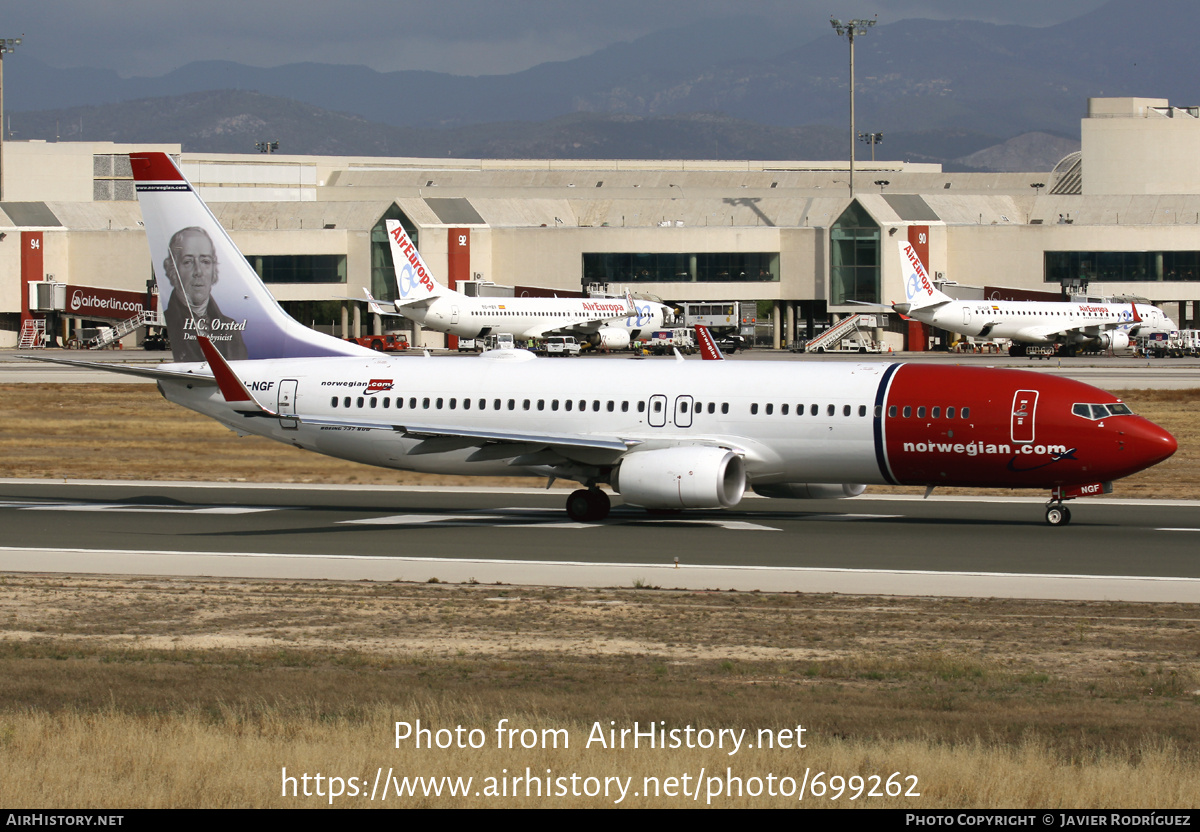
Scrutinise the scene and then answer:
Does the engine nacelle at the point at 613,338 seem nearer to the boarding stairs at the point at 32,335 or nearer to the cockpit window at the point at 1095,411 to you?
the boarding stairs at the point at 32,335

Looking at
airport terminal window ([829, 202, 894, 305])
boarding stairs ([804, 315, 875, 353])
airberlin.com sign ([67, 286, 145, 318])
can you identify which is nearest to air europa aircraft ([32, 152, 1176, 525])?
boarding stairs ([804, 315, 875, 353])

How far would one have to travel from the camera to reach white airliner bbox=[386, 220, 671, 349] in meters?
111

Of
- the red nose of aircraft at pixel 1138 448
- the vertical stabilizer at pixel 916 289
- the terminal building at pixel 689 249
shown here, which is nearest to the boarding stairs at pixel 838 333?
the terminal building at pixel 689 249

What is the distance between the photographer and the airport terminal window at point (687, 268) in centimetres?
12962

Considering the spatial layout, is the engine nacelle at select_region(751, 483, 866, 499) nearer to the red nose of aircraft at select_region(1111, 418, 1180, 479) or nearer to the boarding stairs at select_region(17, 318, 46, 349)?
the red nose of aircraft at select_region(1111, 418, 1180, 479)

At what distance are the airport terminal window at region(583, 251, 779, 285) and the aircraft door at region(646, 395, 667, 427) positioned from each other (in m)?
95.4

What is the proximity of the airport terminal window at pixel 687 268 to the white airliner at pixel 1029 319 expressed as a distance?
2137 centimetres

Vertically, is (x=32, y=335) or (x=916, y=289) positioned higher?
(x=916, y=289)

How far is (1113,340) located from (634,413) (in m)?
80.7

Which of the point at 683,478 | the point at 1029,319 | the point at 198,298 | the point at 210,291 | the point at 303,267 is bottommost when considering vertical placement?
the point at 683,478

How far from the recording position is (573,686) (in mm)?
18000

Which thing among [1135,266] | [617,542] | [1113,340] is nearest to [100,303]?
[1113,340]

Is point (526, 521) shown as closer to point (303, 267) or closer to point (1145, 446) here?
point (1145, 446)
